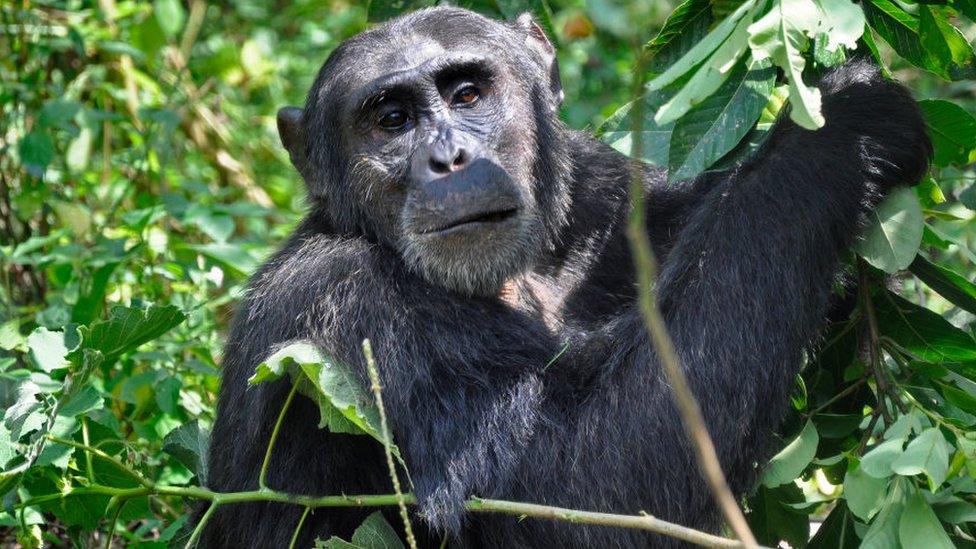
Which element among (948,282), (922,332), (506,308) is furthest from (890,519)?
(506,308)

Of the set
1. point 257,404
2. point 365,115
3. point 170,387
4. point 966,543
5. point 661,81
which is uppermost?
point 661,81

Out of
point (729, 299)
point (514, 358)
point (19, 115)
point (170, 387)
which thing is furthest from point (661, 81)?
point (19, 115)

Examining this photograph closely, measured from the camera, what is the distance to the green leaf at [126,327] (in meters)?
4.82

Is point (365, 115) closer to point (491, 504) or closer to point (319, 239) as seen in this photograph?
point (319, 239)

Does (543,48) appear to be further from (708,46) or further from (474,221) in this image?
(708,46)

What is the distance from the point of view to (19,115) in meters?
8.48

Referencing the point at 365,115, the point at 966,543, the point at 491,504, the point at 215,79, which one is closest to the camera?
the point at 491,504

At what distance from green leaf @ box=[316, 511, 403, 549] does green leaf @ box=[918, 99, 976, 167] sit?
253 cm

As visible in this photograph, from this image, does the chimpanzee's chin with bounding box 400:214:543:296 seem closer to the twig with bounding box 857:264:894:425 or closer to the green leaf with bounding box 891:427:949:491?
the twig with bounding box 857:264:894:425

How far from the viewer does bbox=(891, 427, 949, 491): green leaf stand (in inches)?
142

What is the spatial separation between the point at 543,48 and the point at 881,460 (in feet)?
10.6

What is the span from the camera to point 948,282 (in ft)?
14.8

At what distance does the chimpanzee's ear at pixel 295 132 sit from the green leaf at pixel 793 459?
284 centimetres

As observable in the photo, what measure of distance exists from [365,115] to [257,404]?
152 cm
